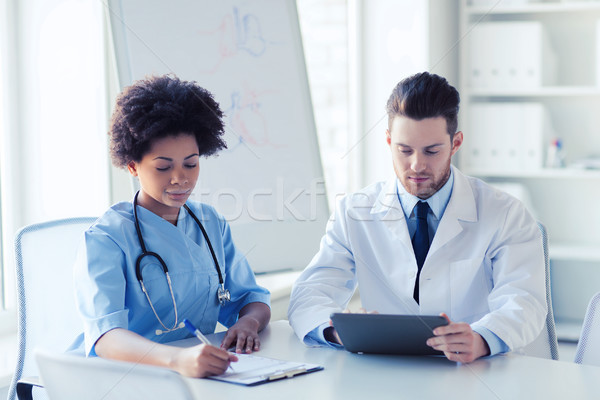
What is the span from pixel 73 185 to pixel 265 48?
2.75 feet

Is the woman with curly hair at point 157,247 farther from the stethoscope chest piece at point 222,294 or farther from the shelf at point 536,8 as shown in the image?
the shelf at point 536,8

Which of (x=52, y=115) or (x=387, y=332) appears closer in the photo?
(x=387, y=332)

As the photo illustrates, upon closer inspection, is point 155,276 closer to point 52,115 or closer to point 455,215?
point 455,215

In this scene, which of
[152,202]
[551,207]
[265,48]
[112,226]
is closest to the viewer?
[112,226]

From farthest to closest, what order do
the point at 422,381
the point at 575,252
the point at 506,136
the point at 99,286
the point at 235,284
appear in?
the point at 506,136 < the point at 575,252 < the point at 235,284 < the point at 99,286 < the point at 422,381

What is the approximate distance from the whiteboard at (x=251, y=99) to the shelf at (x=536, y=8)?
1142mm

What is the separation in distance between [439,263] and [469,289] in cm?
9

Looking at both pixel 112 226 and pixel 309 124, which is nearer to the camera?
pixel 112 226

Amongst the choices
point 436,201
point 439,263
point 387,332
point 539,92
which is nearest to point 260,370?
point 387,332

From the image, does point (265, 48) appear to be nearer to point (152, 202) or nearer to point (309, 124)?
point (309, 124)

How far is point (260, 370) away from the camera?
3.91 feet

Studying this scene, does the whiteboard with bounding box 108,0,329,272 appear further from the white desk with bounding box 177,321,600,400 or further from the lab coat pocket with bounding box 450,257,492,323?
the white desk with bounding box 177,321,600,400

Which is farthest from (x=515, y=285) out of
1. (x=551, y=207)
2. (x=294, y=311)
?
(x=551, y=207)

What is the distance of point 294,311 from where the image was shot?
1473 millimetres
